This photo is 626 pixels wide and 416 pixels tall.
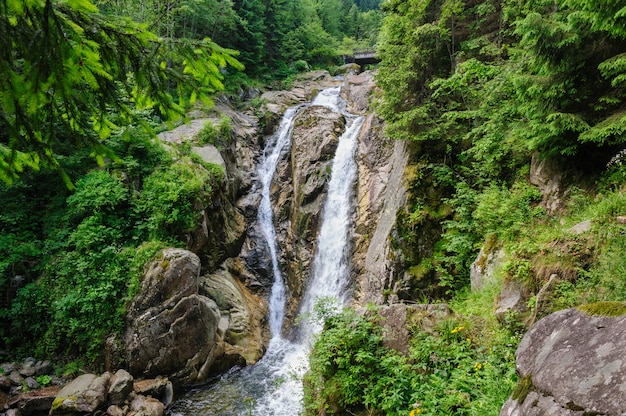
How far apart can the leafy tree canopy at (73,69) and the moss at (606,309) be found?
3.72m

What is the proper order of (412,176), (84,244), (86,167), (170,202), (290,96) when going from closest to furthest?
(84,244) → (412,176) → (170,202) → (86,167) → (290,96)

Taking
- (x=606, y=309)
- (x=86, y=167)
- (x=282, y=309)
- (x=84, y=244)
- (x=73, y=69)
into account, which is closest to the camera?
(x=73, y=69)

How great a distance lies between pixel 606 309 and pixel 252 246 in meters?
13.8

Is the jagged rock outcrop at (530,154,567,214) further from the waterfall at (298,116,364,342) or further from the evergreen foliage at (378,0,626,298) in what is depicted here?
A: the waterfall at (298,116,364,342)

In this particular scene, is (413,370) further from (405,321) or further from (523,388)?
(523,388)

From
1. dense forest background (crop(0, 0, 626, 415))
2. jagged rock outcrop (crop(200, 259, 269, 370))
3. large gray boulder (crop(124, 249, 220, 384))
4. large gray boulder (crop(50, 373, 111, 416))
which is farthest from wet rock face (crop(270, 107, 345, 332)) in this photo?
large gray boulder (crop(50, 373, 111, 416))

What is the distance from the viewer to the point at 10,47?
7.23 feet

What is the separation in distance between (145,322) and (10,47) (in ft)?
29.4

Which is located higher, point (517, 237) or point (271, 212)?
point (517, 237)

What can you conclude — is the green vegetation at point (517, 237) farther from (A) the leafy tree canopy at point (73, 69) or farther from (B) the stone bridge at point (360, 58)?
(B) the stone bridge at point (360, 58)

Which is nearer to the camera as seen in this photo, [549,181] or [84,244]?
[549,181]

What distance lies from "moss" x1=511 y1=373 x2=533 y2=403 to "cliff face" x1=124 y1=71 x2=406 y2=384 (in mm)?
6764

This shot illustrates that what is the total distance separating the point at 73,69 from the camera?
2379mm

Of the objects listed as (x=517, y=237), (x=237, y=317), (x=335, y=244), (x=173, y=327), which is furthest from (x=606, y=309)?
(x=237, y=317)
